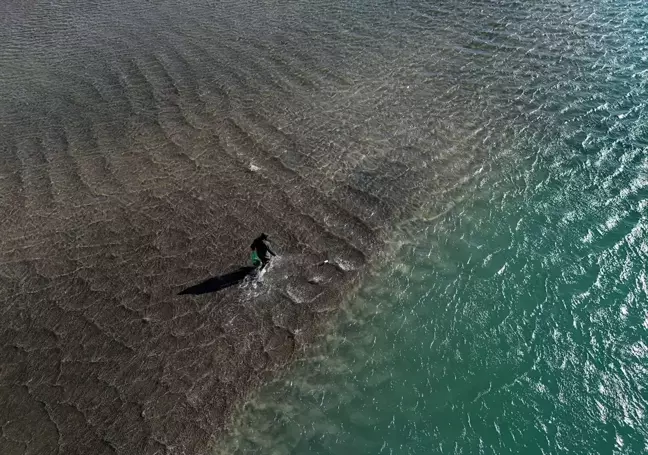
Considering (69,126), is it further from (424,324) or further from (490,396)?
(490,396)

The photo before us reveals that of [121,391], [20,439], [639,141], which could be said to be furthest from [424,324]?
[639,141]

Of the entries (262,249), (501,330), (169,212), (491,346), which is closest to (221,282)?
(262,249)

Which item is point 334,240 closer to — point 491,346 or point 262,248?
Answer: point 262,248

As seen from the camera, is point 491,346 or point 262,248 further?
point 262,248

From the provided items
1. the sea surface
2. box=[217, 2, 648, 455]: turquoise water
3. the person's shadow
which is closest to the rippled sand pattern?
the sea surface

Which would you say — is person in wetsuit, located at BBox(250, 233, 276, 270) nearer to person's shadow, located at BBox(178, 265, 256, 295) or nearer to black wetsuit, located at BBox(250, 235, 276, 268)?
black wetsuit, located at BBox(250, 235, 276, 268)
